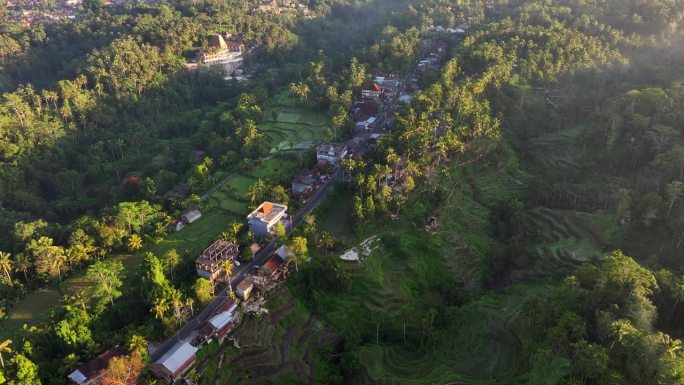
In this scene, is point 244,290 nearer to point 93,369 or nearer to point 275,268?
point 275,268

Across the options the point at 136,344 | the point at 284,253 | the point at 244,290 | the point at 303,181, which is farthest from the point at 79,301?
the point at 303,181

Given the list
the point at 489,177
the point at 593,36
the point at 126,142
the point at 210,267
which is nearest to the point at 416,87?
the point at 489,177

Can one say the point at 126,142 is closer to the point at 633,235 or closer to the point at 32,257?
the point at 32,257

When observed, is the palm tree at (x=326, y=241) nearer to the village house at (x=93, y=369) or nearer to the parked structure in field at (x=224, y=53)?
the village house at (x=93, y=369)

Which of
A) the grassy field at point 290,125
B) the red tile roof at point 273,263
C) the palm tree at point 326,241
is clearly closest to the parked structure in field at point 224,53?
the grassy field at point 290,125

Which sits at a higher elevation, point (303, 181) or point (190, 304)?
point (190, 304)

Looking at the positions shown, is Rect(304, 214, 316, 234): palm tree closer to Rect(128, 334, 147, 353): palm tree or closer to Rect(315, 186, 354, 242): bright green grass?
Rect(315, 186, 354, 242): bright green grass
